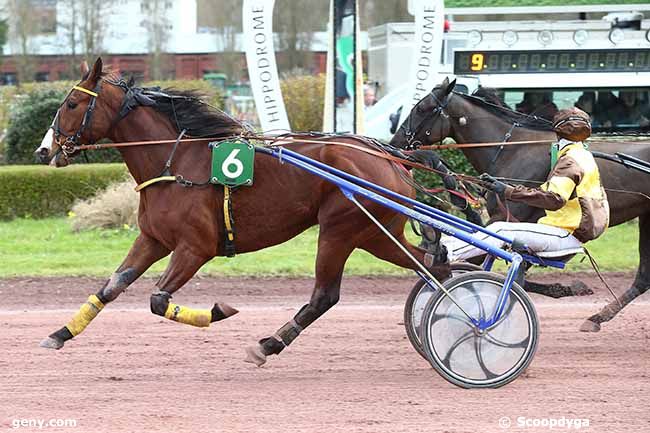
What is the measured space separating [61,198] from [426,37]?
4704mm

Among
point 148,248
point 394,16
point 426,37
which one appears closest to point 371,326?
point 148,248

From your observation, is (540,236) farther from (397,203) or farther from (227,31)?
(227,31)

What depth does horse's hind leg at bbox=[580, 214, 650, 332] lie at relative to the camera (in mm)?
7000

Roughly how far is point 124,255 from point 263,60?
2.51 m

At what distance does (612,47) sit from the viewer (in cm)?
1199

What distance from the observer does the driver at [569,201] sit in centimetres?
545

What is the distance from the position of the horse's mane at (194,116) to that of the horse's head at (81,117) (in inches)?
10.3

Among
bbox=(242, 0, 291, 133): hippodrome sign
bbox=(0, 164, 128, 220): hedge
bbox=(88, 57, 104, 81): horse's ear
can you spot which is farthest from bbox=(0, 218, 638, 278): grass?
bbox=(88, 57, 104, 81): horse's ear

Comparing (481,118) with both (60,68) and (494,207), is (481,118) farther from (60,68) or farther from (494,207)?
(60,68)

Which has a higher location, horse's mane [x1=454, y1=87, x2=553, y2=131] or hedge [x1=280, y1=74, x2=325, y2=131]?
horse's mane [x1=454, y1=87, x2=553, y2=131]

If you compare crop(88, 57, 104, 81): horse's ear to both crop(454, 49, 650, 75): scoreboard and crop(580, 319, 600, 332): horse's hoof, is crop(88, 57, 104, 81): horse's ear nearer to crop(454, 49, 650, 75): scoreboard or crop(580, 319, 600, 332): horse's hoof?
crop(580, 319, 600, 332): horse's hoof

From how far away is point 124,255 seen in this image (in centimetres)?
1016

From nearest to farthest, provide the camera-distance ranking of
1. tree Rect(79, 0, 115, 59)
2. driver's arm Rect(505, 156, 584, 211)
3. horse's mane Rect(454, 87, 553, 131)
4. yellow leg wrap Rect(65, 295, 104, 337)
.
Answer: driver's arm Rect(505, 156, 584, 211) → yellow leg wrap Rect(65, 295, 104, 337) → horse's mane Rect(454, 87, 553, 131) → tree Rect(79, 0, 115, 59)

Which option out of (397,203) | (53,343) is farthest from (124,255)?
(397,203)
